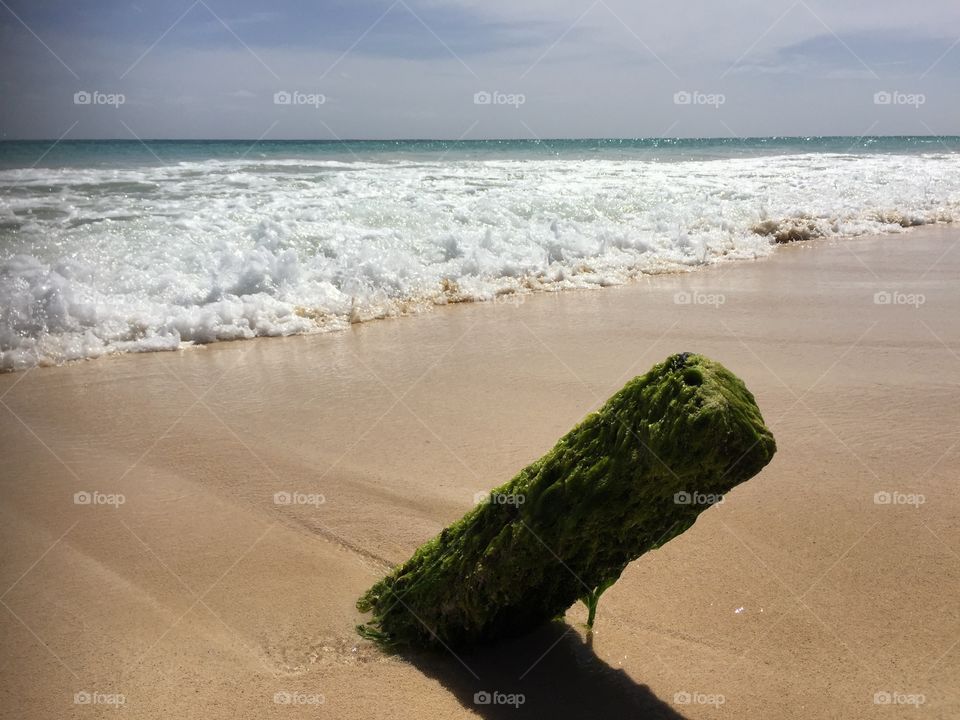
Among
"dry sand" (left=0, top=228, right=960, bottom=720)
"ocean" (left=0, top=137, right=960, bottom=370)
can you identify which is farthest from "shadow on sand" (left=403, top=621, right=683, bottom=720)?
"ocean" (left=0, top=137, right=960, bottom=370)

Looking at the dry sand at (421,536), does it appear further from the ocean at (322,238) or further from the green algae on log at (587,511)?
the ocean at (322,238)

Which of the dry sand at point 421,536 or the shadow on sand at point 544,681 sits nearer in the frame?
the shadow on sand at point 544,681

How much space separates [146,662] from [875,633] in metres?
2.41

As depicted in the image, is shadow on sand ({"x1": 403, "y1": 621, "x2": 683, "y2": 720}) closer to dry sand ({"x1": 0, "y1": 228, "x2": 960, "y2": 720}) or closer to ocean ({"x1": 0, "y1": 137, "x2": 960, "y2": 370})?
dry sand ({"x1": 0, "y1": 228, "x2": 960, "y2": 720})

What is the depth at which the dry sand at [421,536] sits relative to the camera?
2.49 meters

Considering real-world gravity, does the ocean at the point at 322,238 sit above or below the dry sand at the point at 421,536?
above

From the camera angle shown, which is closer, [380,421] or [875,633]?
[875,633]

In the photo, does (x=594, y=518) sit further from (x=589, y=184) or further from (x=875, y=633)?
(x=589, y=184)

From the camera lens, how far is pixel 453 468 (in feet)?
13.2

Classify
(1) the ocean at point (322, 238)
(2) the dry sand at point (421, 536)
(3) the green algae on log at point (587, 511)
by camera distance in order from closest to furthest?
(3) the green algae on log at point (587, 511)
(2) the dry sand at point (421, 536)
(1) the ocean at point (322, 238)

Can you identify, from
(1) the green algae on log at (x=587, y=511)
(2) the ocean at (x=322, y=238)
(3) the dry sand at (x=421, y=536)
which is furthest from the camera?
(2) the ocean at (x=322, y=238)

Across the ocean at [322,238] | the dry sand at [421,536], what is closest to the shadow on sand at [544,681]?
the dry sand at [421,536]

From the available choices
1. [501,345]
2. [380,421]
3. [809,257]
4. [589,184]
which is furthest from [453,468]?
[589,184]

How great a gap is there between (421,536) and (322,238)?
258 inches
